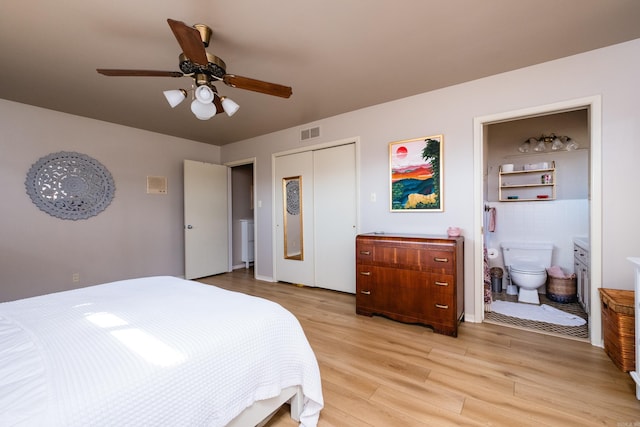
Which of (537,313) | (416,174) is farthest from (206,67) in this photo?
(537,313)

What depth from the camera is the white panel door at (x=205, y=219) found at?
4285 millimetres

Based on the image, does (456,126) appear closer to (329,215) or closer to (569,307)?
(329,215)

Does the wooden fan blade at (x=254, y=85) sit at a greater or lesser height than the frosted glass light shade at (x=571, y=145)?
greater

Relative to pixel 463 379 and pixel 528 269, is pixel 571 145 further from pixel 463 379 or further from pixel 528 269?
pixel 463 379

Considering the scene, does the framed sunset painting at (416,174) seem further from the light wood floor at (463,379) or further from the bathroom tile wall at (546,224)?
the bathroom tile wall at (546,224)

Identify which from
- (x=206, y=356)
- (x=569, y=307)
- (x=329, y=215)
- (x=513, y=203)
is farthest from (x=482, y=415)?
(x=513, y=203)

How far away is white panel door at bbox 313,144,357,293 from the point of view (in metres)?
3.50

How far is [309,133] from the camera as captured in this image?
12.5ft

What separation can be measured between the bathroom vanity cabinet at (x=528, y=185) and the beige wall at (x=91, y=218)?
490 centimetres

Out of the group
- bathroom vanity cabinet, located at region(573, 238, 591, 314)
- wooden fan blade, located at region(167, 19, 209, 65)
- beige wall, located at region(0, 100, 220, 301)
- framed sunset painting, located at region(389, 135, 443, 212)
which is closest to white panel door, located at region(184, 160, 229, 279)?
beige wall, located at region(0, 100, 220, 301)

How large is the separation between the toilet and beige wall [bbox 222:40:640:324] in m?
0.99

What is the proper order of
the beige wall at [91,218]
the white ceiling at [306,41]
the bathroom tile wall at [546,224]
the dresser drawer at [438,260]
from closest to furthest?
1. the white ceiling at [306,41]
2. the dresser drawer at [438,260]
3. the beige wall at [91,218]
4. the bathroom tile wall at [546,224]

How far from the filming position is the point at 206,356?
995mm

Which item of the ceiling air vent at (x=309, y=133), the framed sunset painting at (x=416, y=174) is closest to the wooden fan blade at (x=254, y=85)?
the framed sunset painting at (x=416, y=174)
